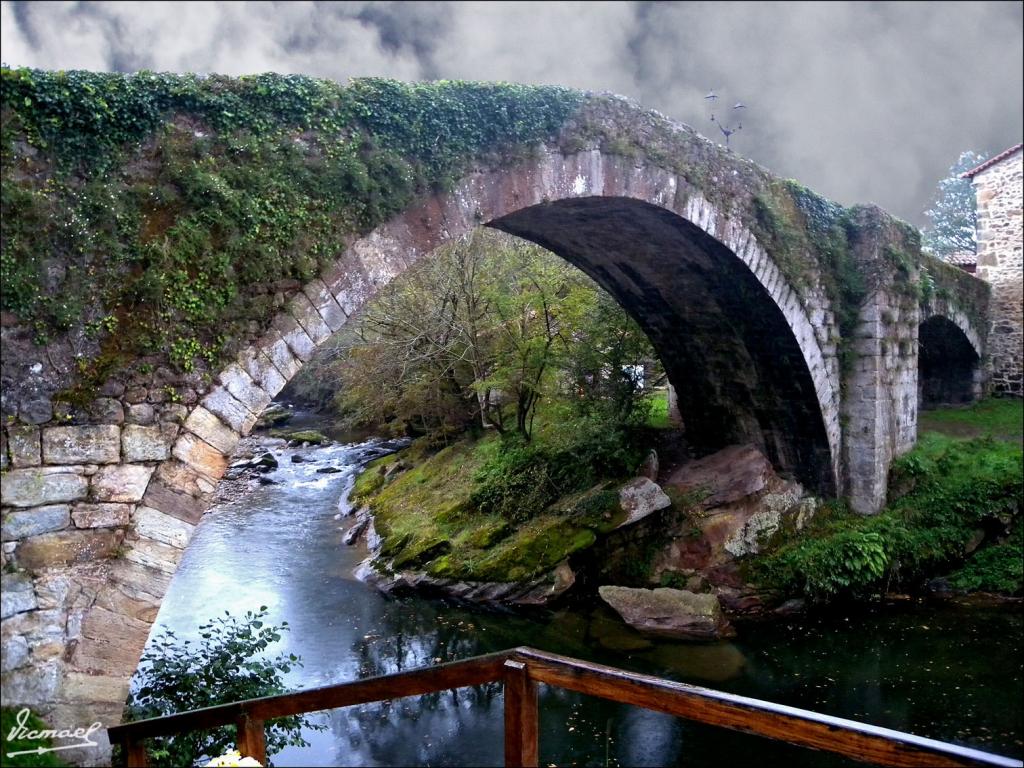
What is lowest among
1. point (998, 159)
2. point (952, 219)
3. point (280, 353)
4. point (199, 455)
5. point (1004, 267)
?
point (199, 455)

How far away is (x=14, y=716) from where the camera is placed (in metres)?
3.63

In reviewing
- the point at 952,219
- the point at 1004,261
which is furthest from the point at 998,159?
the point at 952,219

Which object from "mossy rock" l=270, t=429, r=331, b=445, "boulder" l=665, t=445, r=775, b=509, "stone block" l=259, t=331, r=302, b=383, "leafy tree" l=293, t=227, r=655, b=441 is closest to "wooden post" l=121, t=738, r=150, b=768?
"stone block" l=259, t=331, r=302, b=383

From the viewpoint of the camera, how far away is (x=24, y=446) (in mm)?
3768

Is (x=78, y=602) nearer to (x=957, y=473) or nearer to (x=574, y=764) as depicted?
(x=574, y=764)

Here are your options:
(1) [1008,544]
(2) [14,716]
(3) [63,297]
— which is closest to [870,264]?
(1) [1008,544]

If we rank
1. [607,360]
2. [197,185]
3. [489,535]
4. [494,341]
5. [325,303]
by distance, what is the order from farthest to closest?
[494,341], [607,360], [489,535], [325,303], [197,185]

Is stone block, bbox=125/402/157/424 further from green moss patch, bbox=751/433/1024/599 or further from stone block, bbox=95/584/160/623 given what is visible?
green moss patch, bbox=751/433/1024/599

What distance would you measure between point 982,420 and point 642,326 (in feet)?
23.9

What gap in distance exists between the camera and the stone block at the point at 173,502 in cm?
413

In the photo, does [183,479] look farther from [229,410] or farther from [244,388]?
[244,388]

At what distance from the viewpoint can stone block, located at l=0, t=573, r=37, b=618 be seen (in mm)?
3686

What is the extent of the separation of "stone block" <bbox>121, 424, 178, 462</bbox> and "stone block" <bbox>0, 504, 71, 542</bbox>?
0.39 metres

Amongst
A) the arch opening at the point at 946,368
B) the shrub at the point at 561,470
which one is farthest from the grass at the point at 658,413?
the arch opening at the point at 946,368
